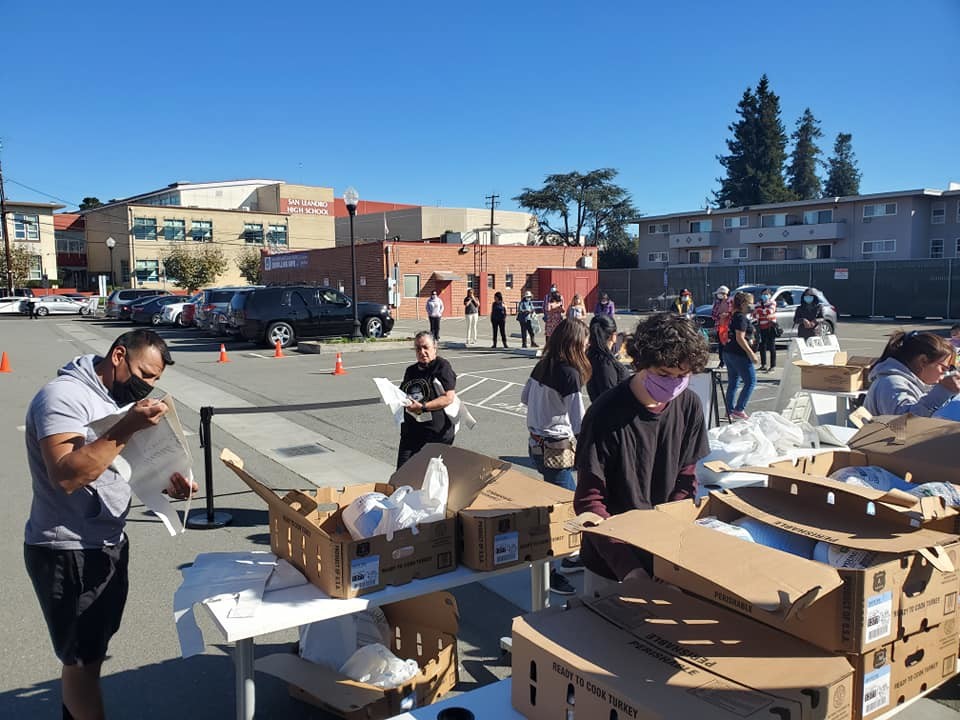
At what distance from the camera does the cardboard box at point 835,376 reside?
25.3ft

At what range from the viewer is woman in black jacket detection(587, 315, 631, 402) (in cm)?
558

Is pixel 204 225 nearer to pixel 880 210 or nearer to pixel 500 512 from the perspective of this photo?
pixel 880 210

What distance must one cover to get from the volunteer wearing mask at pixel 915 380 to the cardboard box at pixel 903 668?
294 centimetres

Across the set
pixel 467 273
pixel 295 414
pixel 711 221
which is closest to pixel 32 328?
pixel 467 273

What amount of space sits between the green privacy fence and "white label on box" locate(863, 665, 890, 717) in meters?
36.4

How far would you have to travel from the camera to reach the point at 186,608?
282 cm

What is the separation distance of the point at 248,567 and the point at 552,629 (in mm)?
1576

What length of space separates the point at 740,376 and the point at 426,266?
1094 inches

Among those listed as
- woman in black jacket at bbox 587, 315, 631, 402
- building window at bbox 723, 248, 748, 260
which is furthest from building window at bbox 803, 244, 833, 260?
woman in black jacket at bbox 587, 315, 631, 402

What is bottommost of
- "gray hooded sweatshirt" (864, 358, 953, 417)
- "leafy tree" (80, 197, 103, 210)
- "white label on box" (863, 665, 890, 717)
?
"white label on box" (863, 665, 890, 717)

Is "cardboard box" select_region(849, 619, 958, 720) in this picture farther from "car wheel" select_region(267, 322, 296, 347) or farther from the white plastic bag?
"car wheel" select_region(267, 322, 296, 347)

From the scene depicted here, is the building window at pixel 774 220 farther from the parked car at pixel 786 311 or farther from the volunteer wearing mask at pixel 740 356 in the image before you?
the volunteer wearing mask at pixel 740 356

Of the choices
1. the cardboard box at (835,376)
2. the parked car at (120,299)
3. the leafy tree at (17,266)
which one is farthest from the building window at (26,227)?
the cardboard box at (835,376)

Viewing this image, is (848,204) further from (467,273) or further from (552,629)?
(552,629)
